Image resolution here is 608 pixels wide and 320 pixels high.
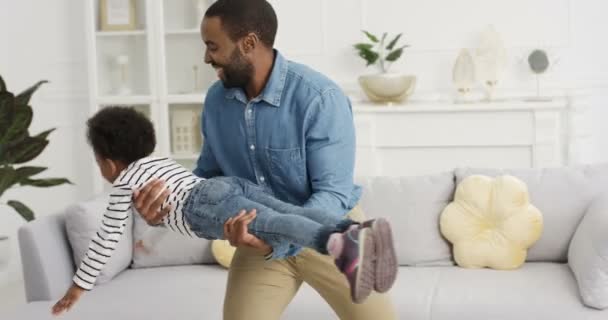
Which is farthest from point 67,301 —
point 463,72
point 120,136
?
point 463,72

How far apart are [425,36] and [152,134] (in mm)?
3020

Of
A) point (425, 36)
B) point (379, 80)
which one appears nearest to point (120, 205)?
point (379, 80)

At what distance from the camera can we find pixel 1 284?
5219mm

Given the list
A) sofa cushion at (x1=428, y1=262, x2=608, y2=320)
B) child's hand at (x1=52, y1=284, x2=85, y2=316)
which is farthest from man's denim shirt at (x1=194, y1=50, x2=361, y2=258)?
sofa cushion at (x1=428, y1=262, x2=608, y2=320)

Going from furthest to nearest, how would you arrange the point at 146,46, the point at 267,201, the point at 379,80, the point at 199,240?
the point at 146,46, the point at 379,80, the point at 199,240, the point at 267,201

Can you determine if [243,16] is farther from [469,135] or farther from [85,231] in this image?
[469,135]

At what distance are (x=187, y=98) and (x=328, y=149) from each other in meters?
3.22

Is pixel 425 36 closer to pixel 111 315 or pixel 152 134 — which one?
pixel 111 315

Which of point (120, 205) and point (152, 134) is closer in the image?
point (120, 205)

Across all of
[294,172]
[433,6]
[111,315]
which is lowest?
[111,315]

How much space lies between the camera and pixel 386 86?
16.5 ft

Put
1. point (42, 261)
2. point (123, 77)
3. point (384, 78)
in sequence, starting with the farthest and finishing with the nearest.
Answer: point (123, 77) < point (384, 78) < point (42, 261)

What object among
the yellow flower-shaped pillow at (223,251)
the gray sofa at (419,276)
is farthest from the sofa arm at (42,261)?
the yellow flower-shaped pillow at (223,251)

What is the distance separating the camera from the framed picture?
17.6 feet
